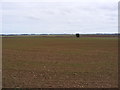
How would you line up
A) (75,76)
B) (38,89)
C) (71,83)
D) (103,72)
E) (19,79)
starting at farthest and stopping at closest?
(103,72) → (75,76) → (19,79) → (71,83) → (38,89)

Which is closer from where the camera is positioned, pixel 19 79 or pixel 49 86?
pixel 49 86

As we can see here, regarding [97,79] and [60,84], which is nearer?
[60,84]

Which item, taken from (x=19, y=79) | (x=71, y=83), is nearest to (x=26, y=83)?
(x=19, y=79)

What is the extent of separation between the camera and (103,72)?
1391 centimetres

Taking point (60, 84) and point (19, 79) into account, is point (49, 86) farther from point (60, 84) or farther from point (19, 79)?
Answer: point (19, 79)

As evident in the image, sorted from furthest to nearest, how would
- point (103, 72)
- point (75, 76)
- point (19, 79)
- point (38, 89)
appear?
point (103, 72) < point (75, 76) < point (19, 79) < point (38, 89)

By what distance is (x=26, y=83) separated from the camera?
10.7m

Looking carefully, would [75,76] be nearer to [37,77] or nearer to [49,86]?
[37,77]

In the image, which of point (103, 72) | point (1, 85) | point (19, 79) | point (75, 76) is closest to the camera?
point (1, 85)

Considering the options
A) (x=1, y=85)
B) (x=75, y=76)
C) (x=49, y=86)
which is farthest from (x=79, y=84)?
(x=1, y=85)

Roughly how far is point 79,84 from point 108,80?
173cm

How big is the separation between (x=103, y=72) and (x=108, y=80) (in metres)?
2.28

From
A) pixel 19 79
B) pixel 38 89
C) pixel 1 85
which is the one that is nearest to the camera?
pixel 38 89

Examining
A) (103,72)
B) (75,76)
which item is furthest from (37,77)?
(103,72)
